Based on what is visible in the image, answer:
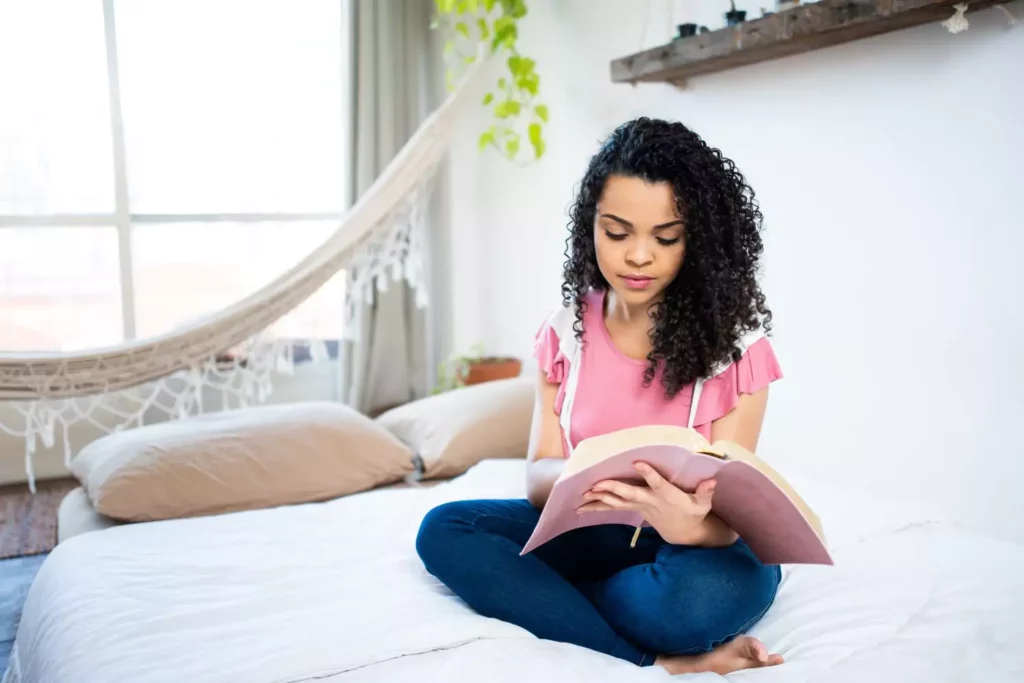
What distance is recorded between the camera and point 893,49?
4.95 feet

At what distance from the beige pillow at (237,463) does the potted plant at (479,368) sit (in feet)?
2.14

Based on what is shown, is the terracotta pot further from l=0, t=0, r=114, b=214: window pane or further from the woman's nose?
the woman's nose

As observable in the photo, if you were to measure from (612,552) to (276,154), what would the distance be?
6.44 ft

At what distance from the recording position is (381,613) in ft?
3.43

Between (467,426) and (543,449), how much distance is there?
2.40ft

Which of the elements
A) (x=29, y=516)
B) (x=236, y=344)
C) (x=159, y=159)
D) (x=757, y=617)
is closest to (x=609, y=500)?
(x=757, y=617)

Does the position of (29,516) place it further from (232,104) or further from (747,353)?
(747,353)

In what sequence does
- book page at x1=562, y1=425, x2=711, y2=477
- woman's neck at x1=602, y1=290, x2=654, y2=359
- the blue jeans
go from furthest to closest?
woman's neck at x1=602, y1=290, x2=654, y2=359
the blue jeans
book page at x1=562, y1=425, x2=711, y2=477

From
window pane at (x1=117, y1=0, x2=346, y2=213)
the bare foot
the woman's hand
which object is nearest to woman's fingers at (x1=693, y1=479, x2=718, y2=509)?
the woman's hand

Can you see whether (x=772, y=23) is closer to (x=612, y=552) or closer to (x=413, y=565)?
(x=612, y=552)

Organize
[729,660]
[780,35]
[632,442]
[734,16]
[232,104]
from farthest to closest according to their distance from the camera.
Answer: [232,104] → [734,16] → [780,35] → [729,660] → [632,442]

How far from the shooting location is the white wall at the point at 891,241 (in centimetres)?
138

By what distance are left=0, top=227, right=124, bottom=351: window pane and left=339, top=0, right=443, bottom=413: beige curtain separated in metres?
0.69

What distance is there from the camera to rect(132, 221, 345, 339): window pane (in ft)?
8.38
